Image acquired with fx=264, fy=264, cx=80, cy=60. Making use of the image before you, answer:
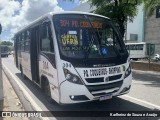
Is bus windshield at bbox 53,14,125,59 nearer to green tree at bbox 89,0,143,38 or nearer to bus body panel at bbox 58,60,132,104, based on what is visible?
bus body panel at bbox 58,60,132,104

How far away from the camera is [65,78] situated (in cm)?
686

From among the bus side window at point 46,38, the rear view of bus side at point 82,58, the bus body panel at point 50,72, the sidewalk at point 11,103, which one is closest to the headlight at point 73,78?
the rear view of bus side at point 82,58

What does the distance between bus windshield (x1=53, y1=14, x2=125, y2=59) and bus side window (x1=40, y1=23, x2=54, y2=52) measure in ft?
1.29

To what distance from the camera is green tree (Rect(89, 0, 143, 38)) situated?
23359 millimetres

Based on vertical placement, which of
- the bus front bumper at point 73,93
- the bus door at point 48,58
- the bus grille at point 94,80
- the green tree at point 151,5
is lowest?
the bus front bumper at point 73,93

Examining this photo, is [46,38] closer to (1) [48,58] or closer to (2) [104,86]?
(1) [48,58]

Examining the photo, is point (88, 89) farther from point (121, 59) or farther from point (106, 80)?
point (121, 59)

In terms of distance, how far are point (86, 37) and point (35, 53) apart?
3.13 meters

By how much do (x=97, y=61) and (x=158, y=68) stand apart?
13.4 m

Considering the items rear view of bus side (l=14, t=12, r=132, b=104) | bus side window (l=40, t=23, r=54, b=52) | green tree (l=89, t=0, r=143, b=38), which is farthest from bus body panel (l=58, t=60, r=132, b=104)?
green tree (l=89, t=0, r=143, b=38)

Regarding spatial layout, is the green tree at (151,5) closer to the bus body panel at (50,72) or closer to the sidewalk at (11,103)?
the sidewalk at (11,103)

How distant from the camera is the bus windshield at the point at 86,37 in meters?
7.26

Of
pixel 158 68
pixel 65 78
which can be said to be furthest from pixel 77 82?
pixel 158 68

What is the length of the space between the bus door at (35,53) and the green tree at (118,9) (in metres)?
13.7
